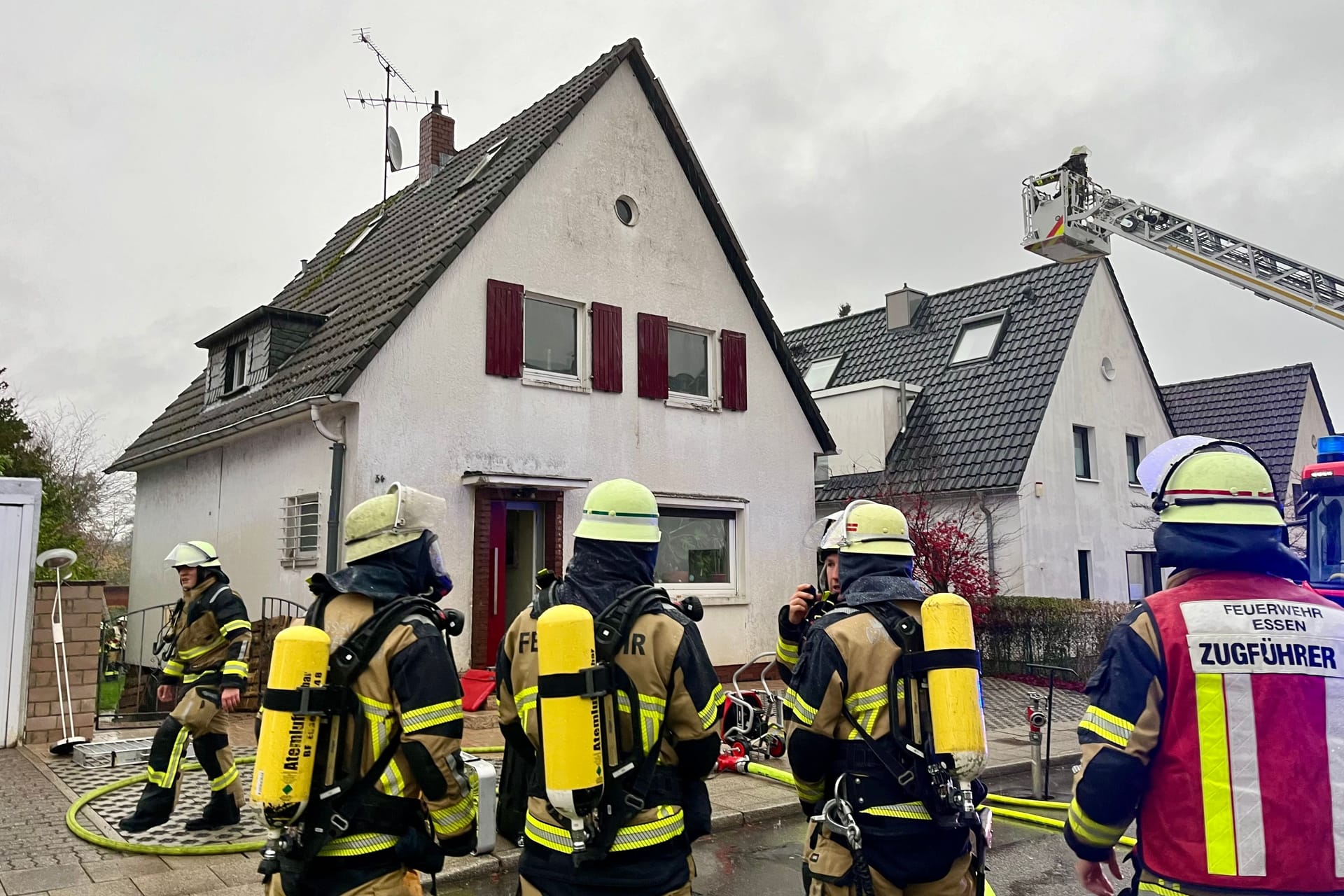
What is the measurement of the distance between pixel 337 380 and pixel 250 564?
3.77 metres

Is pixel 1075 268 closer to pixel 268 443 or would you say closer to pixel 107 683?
pixel 268 443

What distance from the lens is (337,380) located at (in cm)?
1138

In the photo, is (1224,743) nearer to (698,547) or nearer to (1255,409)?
(698,547)

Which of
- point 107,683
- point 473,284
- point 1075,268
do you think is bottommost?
point 107,683

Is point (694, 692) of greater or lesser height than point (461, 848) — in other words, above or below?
above

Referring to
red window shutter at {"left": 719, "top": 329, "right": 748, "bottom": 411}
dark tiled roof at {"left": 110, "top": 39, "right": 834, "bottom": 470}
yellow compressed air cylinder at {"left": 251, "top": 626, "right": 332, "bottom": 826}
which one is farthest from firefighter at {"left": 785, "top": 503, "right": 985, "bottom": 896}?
red window shutter at {"left": 719, "top": 329, "right": 748, "bottom": 411}

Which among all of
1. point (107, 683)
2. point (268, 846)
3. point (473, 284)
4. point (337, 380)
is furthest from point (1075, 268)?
point (107, 683)

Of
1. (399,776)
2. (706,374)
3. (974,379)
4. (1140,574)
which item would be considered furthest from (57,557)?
(1140,574)

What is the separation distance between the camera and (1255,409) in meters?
25.3

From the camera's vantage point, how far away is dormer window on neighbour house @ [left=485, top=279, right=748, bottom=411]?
1283cm

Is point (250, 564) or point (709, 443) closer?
point (250, 564)

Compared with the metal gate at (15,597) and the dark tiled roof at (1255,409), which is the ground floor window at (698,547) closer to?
the metal gate at (15,597)

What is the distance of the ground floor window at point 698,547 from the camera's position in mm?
14305

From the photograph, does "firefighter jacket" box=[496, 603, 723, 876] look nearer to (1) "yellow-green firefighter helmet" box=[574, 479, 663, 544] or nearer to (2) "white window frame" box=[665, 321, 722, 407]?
(1) "yellow-green firefighter helmet" box=[574, 479, 663, 544]
